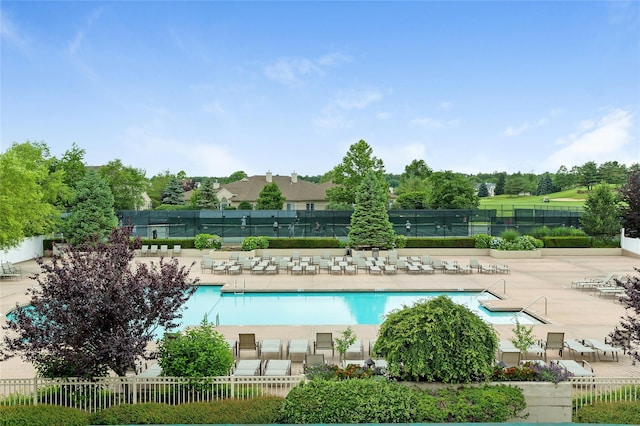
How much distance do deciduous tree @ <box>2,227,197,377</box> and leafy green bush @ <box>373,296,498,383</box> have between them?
3.87 m

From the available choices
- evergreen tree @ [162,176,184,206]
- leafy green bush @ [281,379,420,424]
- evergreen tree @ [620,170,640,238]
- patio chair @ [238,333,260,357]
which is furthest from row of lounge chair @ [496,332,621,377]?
evergreen tree @ [162,176,184,206]

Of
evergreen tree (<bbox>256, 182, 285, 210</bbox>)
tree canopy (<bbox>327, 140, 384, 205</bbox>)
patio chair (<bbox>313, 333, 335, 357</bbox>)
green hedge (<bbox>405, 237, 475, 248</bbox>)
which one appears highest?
tree canopy (<bbox>327, 140, 384, 205</bbox>)

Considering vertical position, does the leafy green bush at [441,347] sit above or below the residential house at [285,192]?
below

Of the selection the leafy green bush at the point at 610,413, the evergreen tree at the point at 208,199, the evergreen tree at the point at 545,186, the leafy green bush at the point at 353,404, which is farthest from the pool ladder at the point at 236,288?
the evergreen tree at the point at 545,186

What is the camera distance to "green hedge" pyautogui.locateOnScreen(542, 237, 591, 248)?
105 feet

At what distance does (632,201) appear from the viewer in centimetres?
2803

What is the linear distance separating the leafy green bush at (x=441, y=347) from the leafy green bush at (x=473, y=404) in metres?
0.27

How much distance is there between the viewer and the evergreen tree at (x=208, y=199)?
226ft

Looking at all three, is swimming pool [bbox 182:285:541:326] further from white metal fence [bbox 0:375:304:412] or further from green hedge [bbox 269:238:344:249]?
green hedge [bbox 269:238:344:249]

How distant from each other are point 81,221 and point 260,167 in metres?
54.3

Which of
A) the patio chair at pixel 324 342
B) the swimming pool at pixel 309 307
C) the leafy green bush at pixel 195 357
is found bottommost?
the swimming pool at pixel 309 307

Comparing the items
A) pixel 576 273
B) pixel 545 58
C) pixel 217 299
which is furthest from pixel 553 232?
pixel 217 299

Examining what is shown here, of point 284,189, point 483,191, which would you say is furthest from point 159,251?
point 483,191

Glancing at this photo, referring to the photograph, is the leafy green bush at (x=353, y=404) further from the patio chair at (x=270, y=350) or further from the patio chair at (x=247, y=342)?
the patio chair at (x=270, y=350)
